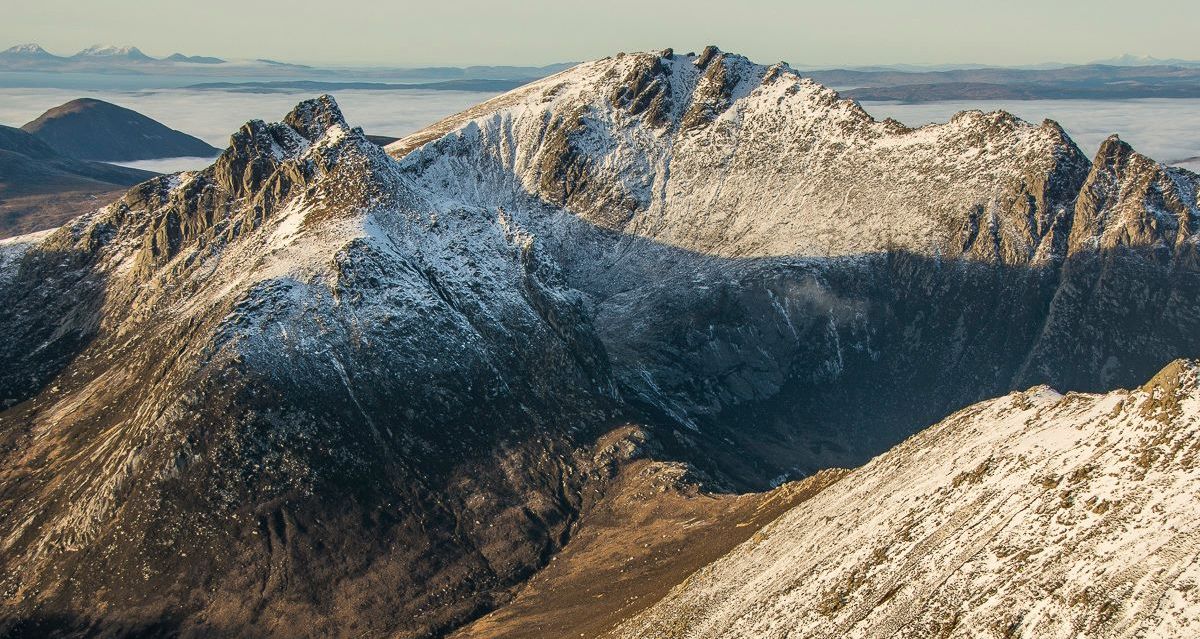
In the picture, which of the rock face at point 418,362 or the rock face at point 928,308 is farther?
the rock face at point 928,308

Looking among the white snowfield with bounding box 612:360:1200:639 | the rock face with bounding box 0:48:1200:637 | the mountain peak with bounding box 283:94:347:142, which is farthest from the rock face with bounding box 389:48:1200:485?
the white snowfield with bounding box 612:360:1200:639

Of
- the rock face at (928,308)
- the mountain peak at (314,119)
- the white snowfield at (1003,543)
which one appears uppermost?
the mountain peak at (314,119)

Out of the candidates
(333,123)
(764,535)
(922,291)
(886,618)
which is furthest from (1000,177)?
(886,618)

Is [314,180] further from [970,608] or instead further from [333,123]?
[970,608]

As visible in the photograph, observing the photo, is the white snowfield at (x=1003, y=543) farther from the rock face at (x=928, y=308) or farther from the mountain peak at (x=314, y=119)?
the mountain peak at (x=314, y=119)

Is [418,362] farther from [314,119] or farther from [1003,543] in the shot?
[1003,543]

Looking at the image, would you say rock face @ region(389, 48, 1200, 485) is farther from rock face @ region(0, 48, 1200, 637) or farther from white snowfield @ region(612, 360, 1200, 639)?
white snowfield @ region(612, 360, 1200, 639)

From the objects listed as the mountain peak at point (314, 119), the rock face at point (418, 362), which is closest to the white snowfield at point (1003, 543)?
the rock face at point (418, 362)
